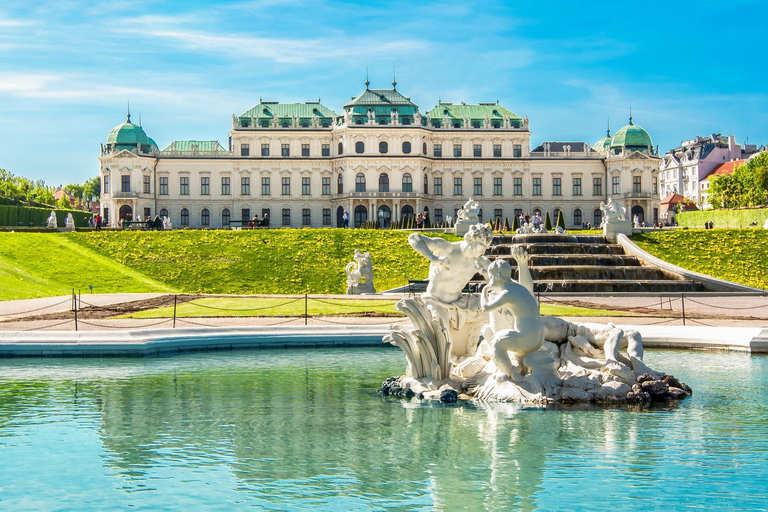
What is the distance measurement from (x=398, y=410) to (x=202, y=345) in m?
6.80

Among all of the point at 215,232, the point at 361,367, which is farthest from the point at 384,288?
the point at 361,367

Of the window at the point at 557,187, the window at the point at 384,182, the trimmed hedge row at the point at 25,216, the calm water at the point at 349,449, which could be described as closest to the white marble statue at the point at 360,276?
the calm water at the point at 349,449

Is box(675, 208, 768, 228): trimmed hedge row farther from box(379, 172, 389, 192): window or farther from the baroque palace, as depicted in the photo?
box(379, 172, 389, 192): window

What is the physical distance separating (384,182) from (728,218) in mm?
28997

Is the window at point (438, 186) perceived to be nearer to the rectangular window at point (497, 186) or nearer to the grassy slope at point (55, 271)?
the rectangular window at point (497, 186)

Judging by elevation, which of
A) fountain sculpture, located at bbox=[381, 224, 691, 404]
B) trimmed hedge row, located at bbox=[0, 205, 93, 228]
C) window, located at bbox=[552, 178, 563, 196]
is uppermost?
window, located at bbox=[552, 178, 563, 196]

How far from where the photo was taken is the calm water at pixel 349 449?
26.3 ft

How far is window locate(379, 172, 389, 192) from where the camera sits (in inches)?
2891

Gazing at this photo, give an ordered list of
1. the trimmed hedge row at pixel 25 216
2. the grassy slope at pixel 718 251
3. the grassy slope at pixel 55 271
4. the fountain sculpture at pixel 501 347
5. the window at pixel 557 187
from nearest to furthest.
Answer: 1. the fountain sculpture at pixel 501 347
2. the grassy slope at pixel 55 271
3. the grassy slope at pixel 718 251
4. the trimmed hedge row at pixel 25 216
5. the window at pixel 557 187

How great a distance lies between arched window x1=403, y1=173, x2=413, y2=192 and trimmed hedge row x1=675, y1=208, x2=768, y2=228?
23509 millimetres

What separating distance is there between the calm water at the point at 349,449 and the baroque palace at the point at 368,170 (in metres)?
60.3

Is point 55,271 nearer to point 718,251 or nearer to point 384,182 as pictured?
point 718,251

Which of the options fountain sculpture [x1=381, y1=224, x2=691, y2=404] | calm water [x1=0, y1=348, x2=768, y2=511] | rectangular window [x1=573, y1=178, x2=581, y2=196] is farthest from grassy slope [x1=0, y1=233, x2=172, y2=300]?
rectangular window [x1=573, y1=178, x2=581, y2=196]

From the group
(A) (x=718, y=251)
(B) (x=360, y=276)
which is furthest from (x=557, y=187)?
(B) (x=360, y=276)
